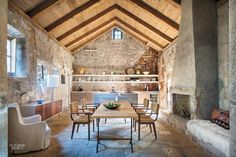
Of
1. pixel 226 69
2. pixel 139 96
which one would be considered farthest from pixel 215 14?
pixel 139 96

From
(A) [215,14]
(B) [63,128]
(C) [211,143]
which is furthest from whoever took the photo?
(B) [63,128]

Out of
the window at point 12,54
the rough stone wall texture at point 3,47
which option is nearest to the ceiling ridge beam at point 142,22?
the window at point 12,54

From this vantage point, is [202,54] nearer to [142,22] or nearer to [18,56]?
[142,22]

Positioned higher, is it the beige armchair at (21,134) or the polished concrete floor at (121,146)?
the beige armchair at (21,134)

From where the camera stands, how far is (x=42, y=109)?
16.2ft

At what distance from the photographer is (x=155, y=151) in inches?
143

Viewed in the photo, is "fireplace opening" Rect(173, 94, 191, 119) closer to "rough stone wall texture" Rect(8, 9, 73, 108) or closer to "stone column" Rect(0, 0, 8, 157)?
"rough stone wall texture" Rect(8, 9, 73, 108)

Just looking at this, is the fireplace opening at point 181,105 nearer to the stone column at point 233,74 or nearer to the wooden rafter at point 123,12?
the wooden rafter at point 123,12

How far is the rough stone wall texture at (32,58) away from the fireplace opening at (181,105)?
4139 millimetres

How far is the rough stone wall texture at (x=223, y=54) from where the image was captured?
414 centimetres

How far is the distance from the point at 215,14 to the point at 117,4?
356 cm

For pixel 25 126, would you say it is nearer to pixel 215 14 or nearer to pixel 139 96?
pixel 215 14

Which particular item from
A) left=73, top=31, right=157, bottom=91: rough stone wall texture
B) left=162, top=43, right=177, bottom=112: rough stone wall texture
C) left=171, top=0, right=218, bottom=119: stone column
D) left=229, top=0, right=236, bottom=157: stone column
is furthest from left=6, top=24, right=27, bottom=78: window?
left=73, top=31, right=157, bottom=91: rough stone wall texture

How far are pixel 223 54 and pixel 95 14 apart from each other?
4531 mm
